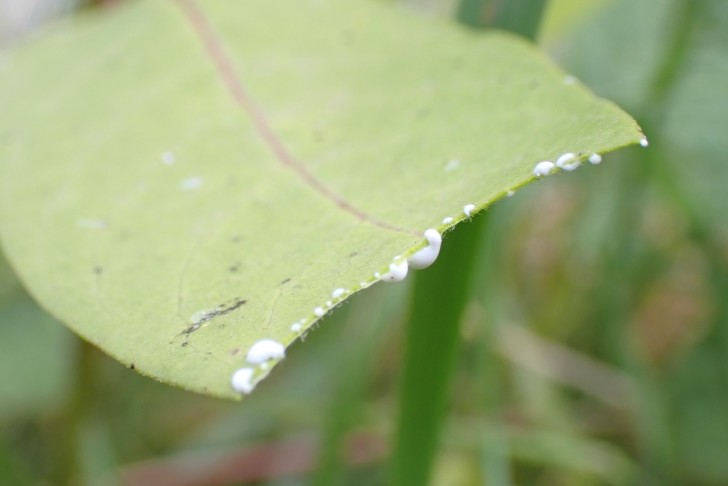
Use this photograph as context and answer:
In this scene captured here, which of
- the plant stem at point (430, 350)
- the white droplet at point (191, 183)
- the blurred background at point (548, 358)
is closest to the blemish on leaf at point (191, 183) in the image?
the white droplet at point (191, 183)

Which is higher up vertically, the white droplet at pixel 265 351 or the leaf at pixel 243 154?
the white droplet at pixel 265 351

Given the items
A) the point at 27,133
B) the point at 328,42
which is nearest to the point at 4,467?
the point at 27,133

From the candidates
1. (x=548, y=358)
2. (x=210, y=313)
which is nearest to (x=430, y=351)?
(x=210, y=313)

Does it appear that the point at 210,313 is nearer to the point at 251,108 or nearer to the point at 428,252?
the point at 428,252

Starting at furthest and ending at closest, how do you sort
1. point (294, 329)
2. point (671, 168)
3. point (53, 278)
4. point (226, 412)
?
point (226, 412), point (671, 168), point (53, 278), point (294, 329)

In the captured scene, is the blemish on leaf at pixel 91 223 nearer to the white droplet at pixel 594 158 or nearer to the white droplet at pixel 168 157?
the white droplet at pixel 168 157

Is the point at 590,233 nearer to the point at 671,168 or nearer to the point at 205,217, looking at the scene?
the point at 671,168
